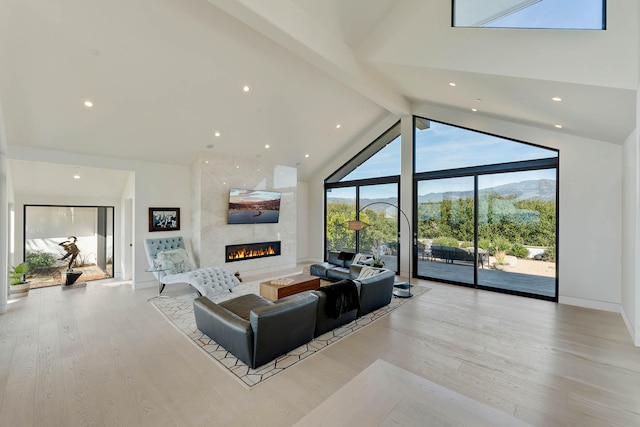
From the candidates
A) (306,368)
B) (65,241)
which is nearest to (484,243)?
(306,368)

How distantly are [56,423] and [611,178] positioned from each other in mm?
8242

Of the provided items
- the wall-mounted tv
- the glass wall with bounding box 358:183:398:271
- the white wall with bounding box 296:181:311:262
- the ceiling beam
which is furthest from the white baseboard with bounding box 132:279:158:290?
the ceiling beam

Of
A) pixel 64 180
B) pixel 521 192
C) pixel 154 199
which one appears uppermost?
pixel 64 180

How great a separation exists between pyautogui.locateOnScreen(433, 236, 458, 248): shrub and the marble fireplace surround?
4454 millimetres

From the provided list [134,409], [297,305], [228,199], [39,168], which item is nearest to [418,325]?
[297,305]

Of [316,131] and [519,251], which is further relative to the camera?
[316,131]

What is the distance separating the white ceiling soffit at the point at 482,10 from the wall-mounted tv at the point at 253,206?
605cm

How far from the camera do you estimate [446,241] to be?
7023mm

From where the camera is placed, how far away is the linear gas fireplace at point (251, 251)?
7648 millimetres

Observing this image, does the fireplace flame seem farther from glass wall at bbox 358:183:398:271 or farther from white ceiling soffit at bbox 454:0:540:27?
white ceiling soffit at bbox 454:0:540:27

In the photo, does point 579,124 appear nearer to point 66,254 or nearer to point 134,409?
point 134,409

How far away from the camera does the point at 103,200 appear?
7.74 meters

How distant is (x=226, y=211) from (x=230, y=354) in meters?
4.70

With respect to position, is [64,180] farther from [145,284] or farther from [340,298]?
[340,298]
